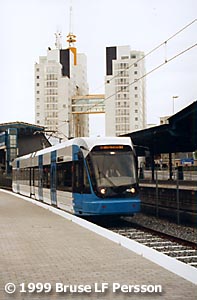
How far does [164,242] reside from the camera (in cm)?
1397

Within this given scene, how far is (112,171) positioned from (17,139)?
57011mm

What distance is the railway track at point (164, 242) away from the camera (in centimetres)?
1167

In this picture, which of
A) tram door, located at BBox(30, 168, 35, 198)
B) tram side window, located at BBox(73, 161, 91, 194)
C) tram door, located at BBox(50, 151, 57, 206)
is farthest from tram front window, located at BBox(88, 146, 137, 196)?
tram door, located at BBox(30, 168, 35, 198)

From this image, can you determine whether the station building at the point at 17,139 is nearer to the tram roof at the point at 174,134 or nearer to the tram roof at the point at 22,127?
the tram roof at the point at 22,127

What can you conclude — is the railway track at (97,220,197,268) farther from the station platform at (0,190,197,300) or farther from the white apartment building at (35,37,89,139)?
the white apartment building at (35,37,89,139)

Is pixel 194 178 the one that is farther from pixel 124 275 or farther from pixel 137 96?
pixel 137 96

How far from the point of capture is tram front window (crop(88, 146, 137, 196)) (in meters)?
17.4

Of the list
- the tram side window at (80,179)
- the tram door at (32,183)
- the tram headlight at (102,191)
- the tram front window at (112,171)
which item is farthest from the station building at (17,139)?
the tram headlight at (102,191)

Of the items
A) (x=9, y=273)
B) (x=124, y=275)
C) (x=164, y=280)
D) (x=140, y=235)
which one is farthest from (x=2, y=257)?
(x=140, y=235)

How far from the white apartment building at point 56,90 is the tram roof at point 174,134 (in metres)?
79.5

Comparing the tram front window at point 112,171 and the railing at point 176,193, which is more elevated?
the tram front window at point 112,171

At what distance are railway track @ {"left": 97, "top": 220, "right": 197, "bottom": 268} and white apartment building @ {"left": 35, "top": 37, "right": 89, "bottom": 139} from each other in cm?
9090

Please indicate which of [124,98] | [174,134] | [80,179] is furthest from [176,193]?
[124,98]

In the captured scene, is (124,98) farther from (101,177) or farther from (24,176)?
(101,177)
